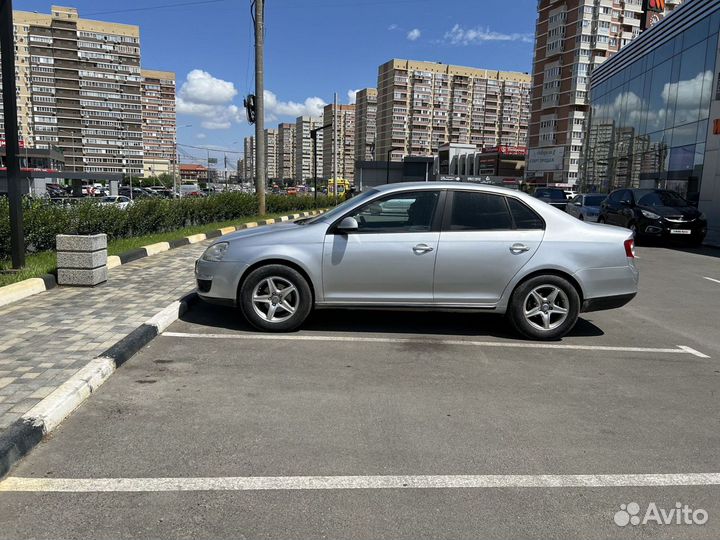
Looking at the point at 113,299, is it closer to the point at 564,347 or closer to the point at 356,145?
the point at 564,347

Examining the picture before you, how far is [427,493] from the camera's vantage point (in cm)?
287

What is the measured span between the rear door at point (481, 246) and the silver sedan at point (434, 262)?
0.01 m

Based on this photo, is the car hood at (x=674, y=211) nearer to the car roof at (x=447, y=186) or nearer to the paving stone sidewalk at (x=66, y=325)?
the car roof at (x=447, y=186)

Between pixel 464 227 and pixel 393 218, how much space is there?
2.51 ft

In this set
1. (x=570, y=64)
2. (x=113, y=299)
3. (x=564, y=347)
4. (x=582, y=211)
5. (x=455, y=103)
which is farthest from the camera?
(x=455, y=103)

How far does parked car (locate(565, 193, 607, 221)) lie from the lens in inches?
795

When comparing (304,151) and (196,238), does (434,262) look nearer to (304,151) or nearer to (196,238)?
(196,238)

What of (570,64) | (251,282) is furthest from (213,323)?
(570,64)

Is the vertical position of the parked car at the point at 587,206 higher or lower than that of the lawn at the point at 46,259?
higher

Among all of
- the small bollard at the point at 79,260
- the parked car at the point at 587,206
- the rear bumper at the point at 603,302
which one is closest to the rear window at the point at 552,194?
the parked car at the point at 587,206

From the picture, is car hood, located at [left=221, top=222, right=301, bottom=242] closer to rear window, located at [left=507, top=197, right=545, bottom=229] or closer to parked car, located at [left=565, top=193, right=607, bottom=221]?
rear window, located at [left=507, top=197, right=545, bottom=229]

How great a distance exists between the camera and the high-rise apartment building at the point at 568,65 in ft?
282

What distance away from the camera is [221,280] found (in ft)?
18.9

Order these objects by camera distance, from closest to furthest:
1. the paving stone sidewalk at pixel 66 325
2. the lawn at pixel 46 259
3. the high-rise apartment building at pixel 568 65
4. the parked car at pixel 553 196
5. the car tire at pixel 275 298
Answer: the paving stone sidewalk at pixel 66 325 < the car tire at pixel 275 298 < the lawn at pixel 46 259 < the parked car at pixel 553 196 < the high-rise apartment building at pixel 568 65
